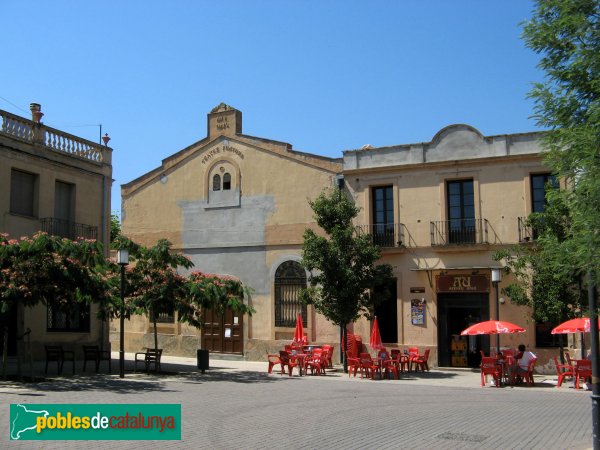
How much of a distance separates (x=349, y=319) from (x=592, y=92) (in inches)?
628

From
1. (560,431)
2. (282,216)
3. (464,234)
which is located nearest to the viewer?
(560,431)

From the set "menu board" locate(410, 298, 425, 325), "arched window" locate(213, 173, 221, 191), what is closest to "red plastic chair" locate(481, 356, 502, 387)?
"menu board" locate(410, 298, 425, 325)

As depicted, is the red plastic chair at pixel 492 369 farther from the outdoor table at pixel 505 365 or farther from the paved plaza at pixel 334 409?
the paved plaza at pixel 334 409

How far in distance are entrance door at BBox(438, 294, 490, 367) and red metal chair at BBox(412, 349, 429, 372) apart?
1080 mm

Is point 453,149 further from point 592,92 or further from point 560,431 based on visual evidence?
point 592,92

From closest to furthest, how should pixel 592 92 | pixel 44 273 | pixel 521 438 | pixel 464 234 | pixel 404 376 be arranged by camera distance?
pixel 592 92 → pixel 521 438 → pixel 44 273 → pixel 404 376 → pixel 464 234

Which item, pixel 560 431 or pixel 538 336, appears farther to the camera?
pixel 538 336

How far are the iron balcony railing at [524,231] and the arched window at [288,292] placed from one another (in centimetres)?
863

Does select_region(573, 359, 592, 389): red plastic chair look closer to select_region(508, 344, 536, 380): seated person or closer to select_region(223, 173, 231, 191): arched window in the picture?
select_region(508, 344, 536, 380): seated person

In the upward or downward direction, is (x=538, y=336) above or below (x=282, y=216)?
below

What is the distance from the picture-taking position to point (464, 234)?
2508cm

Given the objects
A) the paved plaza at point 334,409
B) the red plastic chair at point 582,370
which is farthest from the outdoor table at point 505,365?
the red plastic chair at point 582,370

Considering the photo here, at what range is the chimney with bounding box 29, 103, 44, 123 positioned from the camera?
2387cm

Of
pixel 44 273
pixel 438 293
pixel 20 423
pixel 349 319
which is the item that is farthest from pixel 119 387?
pixel 438 293
